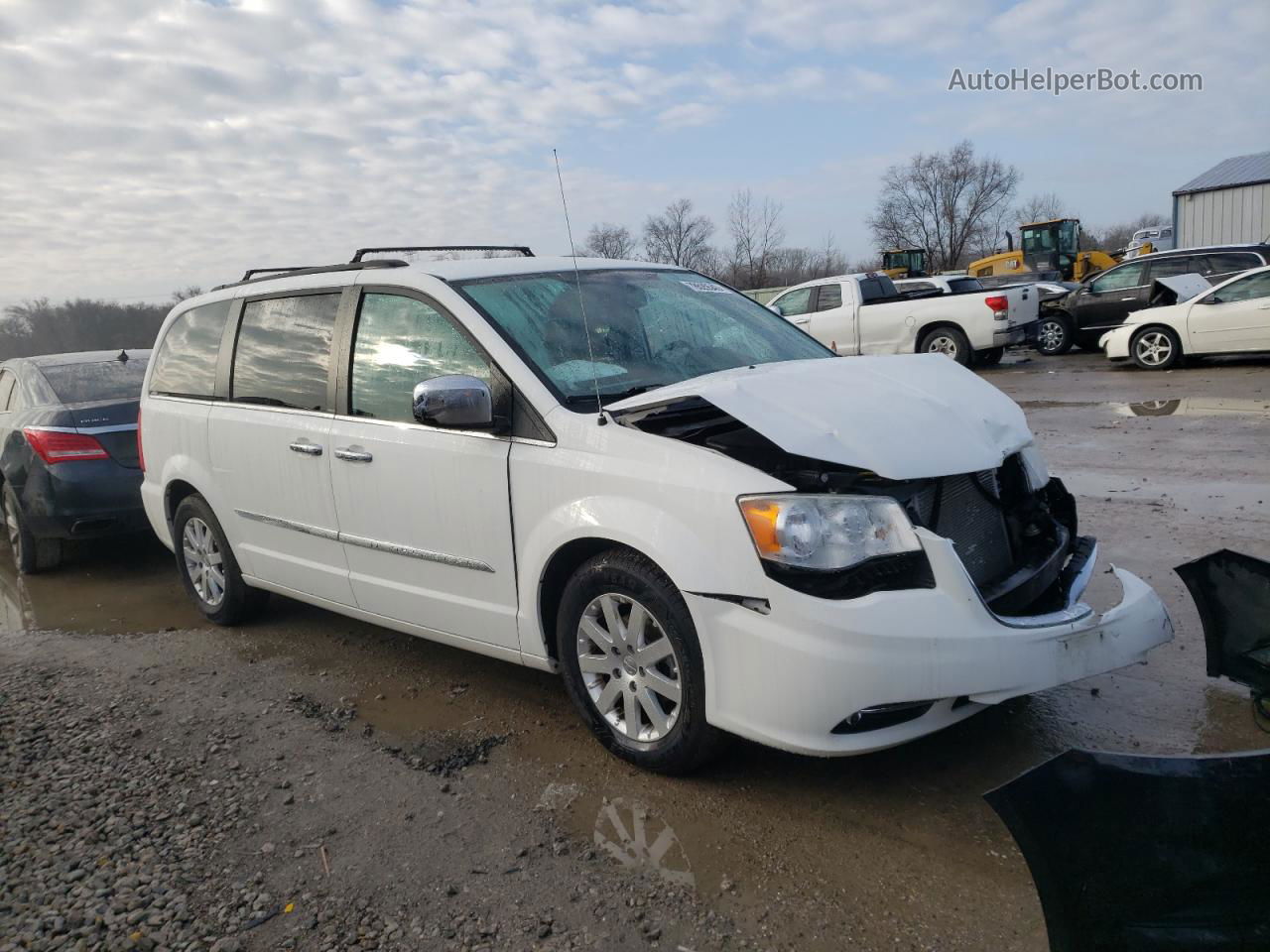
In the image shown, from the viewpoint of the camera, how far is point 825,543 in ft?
9.35

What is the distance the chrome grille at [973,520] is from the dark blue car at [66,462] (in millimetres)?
5520

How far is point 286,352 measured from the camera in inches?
187

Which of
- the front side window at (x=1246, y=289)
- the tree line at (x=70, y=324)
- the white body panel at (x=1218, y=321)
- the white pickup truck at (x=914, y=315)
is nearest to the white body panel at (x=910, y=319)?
the white pickup truck at (x=914, y=315)

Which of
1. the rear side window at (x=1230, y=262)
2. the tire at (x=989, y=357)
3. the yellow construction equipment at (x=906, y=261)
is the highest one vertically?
the yellow construction equipment at (x=906, y=261)

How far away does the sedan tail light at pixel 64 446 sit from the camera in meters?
6.76

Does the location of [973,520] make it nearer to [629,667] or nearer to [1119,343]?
[629,667]

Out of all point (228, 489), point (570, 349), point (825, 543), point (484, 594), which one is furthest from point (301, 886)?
point (228, 489)

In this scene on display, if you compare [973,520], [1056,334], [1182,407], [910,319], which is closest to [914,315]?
[910,319]

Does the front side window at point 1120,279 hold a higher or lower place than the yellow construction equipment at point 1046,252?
lower

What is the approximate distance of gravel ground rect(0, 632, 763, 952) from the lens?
2.66 m

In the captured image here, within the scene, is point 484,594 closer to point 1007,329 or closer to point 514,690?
point 514,690

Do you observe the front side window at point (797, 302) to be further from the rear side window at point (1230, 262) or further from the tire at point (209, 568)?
the tire at point (209, 568)

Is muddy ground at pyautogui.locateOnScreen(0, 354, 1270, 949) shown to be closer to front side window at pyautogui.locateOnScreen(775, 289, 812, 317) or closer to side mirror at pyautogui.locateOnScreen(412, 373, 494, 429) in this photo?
side mirror at pyautogui.locateOnScreen(412, 373, 494, 429)

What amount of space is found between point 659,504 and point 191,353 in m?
3.69
